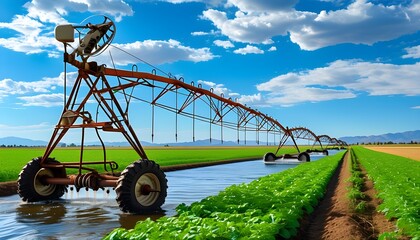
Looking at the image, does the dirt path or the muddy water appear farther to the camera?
the muddy water

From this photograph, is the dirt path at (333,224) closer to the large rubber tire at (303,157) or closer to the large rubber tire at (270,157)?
the large rubber tire at (303,157)

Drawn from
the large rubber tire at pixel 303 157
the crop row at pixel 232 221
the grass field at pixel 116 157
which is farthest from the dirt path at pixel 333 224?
the large rubber tire at pixel 303 157

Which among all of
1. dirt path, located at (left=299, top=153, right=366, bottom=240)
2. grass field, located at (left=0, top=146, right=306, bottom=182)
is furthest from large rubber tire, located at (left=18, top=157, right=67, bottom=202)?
dirt path, located at (left=299, top=153, right=366, bottom=240)

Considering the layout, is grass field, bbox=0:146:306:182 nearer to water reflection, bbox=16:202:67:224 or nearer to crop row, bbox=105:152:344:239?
water reflection, bbox=16:202:67:224

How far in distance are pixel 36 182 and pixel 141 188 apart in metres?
4.65

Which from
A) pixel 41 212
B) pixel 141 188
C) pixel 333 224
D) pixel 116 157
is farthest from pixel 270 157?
pixel 333 224

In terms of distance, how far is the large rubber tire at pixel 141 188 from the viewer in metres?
13.2

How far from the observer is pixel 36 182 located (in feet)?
52.1

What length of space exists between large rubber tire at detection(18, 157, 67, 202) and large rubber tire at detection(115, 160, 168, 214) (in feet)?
13.1

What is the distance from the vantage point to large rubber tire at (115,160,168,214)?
520 inches

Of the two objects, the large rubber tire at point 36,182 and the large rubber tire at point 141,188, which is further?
the large rubber tire at point 36,182

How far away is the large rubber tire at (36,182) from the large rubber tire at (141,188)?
157 inches

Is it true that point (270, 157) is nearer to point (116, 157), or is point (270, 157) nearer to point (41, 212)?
point (116, 157)

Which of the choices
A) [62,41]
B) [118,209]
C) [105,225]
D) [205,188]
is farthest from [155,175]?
[205,188]
